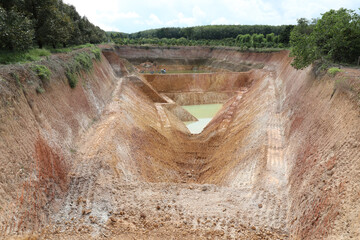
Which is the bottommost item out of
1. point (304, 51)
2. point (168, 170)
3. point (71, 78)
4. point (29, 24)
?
point (168, 170)

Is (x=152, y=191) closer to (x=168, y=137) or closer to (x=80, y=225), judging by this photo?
(x=80, y=225)

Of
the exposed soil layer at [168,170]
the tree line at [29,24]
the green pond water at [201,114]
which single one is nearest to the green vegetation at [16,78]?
the exposed soil layer at [168,170]

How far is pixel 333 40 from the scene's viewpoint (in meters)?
21.2

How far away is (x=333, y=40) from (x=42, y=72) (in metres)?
24.7

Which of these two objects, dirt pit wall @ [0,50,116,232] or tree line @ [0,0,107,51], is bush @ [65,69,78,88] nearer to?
dirt pit wall @ [0,50,116,232]

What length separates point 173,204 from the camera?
36.6 ft

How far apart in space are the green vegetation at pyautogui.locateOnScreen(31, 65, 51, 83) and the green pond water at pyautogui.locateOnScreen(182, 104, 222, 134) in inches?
746

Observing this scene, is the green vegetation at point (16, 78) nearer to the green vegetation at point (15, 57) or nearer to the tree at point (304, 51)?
the green vegetation at point (15, 57)

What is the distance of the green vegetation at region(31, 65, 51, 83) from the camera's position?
46.7ft

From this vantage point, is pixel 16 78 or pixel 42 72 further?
pixel 42 72

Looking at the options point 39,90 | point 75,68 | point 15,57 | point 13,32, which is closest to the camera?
point 39,90

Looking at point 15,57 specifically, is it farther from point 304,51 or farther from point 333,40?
point 333,40

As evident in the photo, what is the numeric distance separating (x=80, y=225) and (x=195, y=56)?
69.6 meters

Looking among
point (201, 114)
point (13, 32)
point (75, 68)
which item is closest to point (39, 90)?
point (13, 32)
